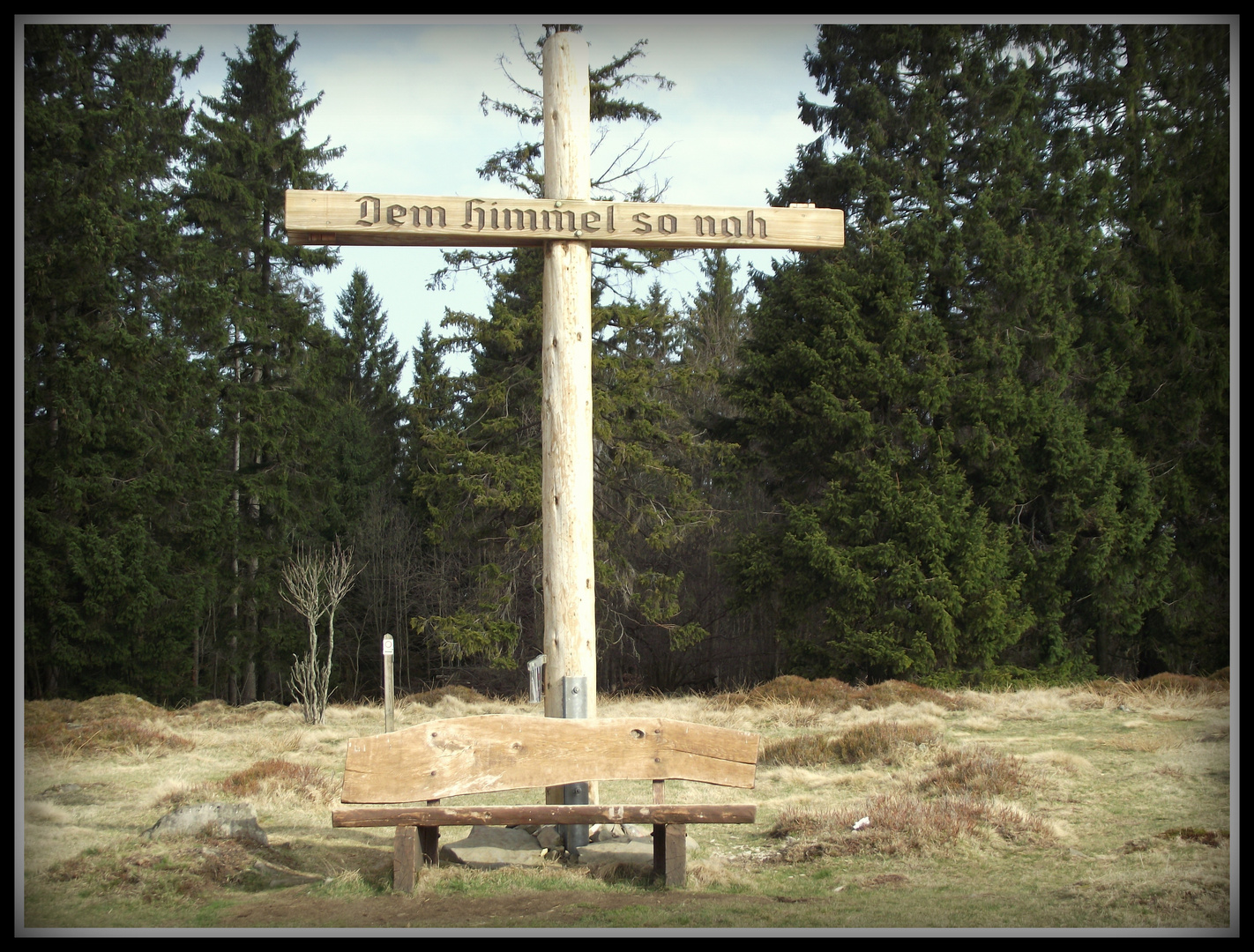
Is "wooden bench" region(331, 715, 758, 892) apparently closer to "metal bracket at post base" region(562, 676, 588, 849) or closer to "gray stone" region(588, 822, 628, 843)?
"metal bracket at post base" region(562, 676, 588, 849)

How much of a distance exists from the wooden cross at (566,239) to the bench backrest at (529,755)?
315 mm

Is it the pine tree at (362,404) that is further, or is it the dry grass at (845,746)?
the pine tree at (362,404)

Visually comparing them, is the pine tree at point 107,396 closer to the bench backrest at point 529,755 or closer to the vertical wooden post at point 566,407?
the vertical wooden post at point 566,407

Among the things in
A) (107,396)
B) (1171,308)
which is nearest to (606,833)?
(107,396)

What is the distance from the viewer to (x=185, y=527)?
20.8 meters

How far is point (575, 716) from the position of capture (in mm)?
5668

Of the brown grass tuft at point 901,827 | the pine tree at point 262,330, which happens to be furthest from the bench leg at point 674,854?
the pine tree at point 262,330

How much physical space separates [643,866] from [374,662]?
24.6 m

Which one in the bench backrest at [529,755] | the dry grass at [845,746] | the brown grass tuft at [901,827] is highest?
the bench backrest at [529,755]

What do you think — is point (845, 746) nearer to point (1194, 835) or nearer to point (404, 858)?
point (1194, 835)

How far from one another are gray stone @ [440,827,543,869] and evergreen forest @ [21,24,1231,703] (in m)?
12.0

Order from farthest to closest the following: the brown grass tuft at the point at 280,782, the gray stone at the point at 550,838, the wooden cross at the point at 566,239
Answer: the brown grass tuft at the point at 280,782 → the gray stone at the point at 550,838 → the wooden cross at the point at 566,239

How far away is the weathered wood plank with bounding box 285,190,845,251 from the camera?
18.3 feet

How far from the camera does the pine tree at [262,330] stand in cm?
2309
